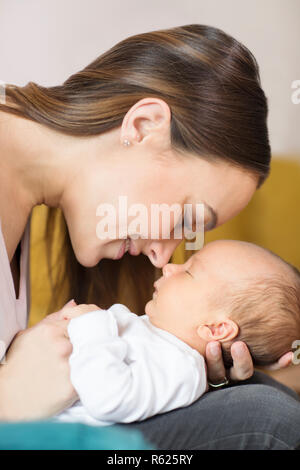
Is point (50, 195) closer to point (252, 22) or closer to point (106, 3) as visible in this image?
point (106, 3)

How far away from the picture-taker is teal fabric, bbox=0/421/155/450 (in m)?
Answer: 0.71

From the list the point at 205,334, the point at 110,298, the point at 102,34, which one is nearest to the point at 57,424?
the point at 205,334

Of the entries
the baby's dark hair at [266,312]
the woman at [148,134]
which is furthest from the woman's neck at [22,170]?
the baby's dark hair at [266,312]

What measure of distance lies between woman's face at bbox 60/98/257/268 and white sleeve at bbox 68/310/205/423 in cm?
22

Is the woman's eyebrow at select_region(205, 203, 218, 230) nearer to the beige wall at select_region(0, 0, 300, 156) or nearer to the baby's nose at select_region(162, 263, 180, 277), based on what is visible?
the baby's nose at select_region(162, 263, 180, 277)

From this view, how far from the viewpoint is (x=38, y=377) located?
0.87 m

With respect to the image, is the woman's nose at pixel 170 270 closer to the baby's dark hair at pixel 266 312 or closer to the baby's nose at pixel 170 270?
the baby's nose at pixel 170 270

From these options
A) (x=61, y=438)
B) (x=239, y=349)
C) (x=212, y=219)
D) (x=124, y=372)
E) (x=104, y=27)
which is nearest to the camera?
(x=61, y=438)

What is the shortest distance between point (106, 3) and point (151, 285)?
0.65m

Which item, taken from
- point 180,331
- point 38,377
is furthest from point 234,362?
point 38,377

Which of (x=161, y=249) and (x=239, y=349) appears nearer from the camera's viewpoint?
(x=239, y=349)

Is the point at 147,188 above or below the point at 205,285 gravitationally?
above

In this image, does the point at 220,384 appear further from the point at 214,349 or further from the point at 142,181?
the point at 142,181

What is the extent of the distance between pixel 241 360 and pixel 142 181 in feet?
1.12
